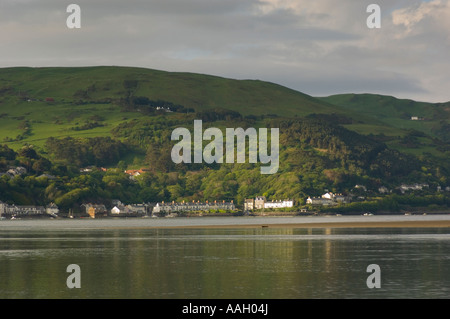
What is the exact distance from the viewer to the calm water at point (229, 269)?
5462cm

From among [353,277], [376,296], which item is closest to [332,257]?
[353,277]

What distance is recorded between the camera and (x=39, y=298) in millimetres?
52312

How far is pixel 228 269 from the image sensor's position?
69.1m

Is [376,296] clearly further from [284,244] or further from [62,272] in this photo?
[284,244]

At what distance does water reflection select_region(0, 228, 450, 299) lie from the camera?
54688mm

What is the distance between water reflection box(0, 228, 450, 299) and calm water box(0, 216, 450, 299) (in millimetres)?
74

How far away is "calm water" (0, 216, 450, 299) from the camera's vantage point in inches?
2151

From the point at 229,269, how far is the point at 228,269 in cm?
9

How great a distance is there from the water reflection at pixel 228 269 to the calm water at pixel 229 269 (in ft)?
0.24

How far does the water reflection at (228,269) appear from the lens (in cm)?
5469
